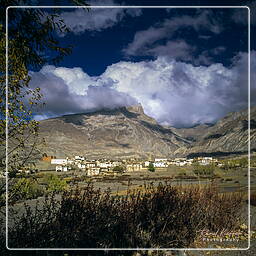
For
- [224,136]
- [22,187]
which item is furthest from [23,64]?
[224,136]

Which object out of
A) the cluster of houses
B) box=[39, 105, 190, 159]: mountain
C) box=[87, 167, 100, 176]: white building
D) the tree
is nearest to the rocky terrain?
box=[39, 105, 190, 159]: mountain

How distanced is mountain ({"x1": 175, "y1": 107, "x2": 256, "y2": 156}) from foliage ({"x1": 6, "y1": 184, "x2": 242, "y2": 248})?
1.39 meters

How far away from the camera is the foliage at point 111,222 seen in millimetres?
3393

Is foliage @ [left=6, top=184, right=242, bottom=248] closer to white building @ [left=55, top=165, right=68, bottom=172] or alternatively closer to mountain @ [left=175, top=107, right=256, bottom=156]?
white building @ [left=55, top=165, right=68, bottom=172]

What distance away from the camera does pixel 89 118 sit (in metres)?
5.38

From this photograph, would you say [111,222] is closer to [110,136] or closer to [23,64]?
[23,64]

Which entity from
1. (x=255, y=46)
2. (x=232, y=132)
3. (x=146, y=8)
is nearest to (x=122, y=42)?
(x=146, y=8)

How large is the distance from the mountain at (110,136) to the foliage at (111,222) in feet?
5.40

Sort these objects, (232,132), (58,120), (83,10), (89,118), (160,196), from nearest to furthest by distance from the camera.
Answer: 1. (83,10)
2. (160,196)
3. (232,132)
4. (58,120)
5. (89,118)

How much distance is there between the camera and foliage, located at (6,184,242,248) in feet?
11.1

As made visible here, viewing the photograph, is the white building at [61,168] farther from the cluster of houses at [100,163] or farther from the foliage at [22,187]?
the foliage at [22,187]

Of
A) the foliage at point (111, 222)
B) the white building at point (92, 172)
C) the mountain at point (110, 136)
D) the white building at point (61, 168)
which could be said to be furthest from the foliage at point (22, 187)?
the mountain at point (110, 136)

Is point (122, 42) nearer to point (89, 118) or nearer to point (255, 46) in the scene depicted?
point (255, 46)

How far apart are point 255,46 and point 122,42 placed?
5.98 ft
